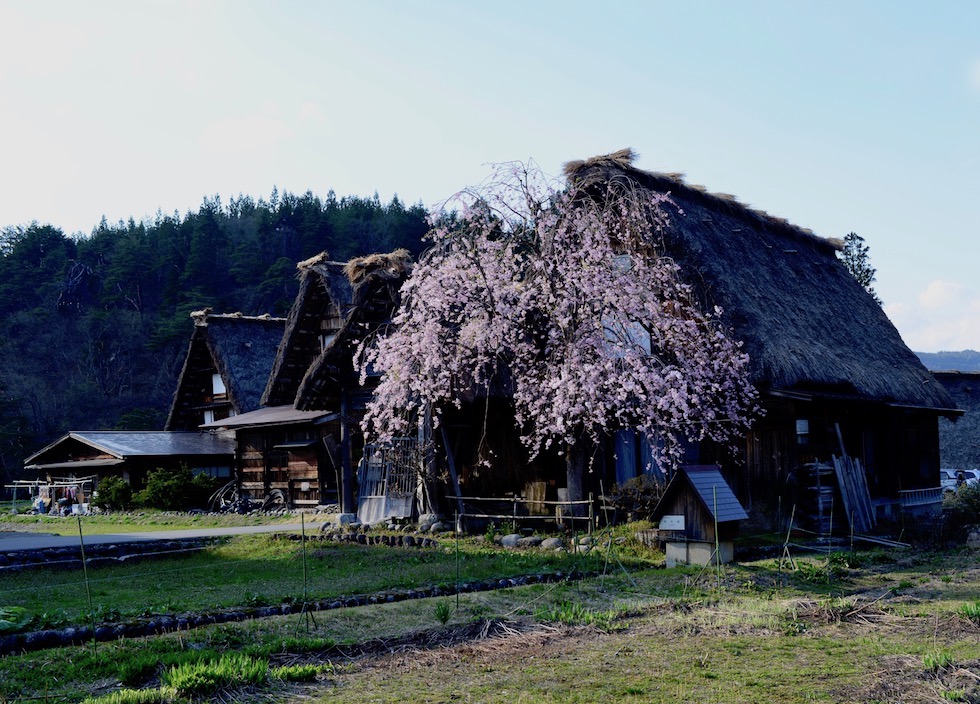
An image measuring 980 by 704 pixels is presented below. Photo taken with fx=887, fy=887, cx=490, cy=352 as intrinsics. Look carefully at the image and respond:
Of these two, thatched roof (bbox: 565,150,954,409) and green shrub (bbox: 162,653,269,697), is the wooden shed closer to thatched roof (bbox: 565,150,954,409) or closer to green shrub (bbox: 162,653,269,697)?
thatched roof (bbox: 565,150,954,409)

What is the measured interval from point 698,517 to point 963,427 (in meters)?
31.9

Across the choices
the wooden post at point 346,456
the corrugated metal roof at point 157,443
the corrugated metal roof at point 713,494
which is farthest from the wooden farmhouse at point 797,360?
the corrugated metal roof at point 157,443

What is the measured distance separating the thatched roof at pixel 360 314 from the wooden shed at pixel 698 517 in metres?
8.86

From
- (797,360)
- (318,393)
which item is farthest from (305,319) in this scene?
(797,360)

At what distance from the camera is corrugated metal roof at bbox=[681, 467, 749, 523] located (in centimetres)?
1242

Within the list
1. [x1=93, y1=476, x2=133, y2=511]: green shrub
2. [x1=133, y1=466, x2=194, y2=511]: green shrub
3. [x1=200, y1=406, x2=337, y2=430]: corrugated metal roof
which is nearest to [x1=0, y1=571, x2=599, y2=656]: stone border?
[x1=200, y1=406, x2=337, y2=430]: corrugated metal roof

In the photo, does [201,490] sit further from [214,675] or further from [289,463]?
[214,675]

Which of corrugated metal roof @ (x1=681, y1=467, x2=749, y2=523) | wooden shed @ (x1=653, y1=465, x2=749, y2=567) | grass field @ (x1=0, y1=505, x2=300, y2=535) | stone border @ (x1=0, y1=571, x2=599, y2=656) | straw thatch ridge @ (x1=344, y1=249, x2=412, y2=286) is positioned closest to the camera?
stone border @ (x1=0, y1=571, x2=599, y2=656)

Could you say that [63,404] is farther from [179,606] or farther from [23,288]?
[179,606]

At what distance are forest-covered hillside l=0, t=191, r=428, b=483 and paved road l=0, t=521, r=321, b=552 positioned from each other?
31320mm

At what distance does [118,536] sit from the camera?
1852cm

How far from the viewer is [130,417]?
159ft

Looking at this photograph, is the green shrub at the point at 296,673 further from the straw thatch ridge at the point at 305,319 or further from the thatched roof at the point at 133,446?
the thatched roof at the point at 133,446

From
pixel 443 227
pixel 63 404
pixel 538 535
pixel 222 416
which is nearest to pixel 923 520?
pixel 538 535
